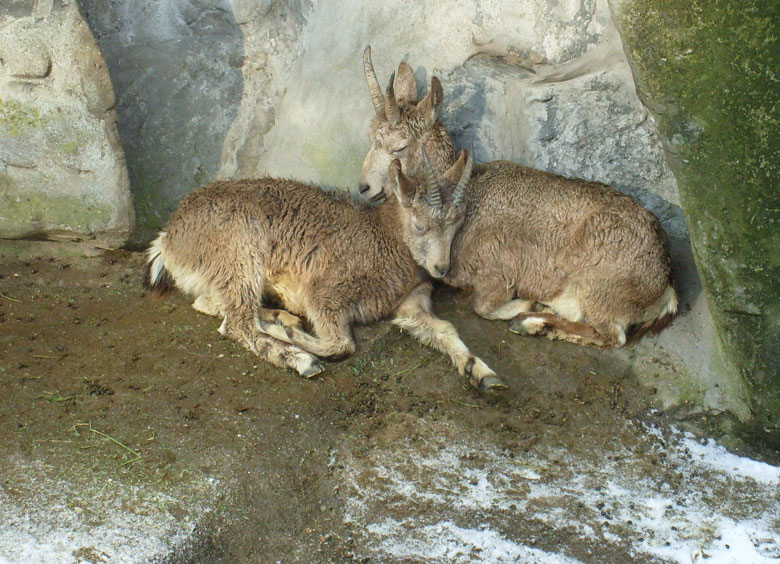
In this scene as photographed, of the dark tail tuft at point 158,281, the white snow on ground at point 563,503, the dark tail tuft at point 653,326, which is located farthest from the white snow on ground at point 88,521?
the dark tail tuft at point 653,326

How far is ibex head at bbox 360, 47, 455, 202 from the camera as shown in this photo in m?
6.47

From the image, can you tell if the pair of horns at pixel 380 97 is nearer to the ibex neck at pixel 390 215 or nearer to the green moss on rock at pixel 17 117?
the ibex neck at pixel 390 215

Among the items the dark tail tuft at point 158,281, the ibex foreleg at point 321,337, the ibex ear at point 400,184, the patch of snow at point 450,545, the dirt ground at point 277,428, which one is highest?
the ibex ear at point 400,184

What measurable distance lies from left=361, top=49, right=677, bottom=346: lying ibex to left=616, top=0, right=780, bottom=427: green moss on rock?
955 millimetres

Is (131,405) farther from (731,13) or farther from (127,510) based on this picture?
(731,13)

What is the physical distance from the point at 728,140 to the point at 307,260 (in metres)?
2.96

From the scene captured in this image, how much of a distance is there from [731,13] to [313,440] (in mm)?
3300

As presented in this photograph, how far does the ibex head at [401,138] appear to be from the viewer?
647cm

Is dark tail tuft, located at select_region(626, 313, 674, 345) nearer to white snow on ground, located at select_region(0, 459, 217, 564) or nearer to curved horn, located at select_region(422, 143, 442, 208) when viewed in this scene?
curved horn, located at select_region(422, 143, 442, 208)

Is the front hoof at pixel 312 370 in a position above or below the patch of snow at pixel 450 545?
above

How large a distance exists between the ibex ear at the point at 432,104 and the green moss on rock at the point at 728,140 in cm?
192

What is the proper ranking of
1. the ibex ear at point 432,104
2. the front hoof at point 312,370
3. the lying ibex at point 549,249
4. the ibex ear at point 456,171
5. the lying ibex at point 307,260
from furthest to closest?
the ibex ear at point 432,104 < the ibex ear at point 456,171 < the lying ibex at point 549,249 < the lying ibex at point 307,260 < the front hoof at point 312,370

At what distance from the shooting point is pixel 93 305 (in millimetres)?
5973

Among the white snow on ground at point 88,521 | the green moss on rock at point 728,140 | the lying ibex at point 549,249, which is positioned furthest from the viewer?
the lying ibex at point 549,249
